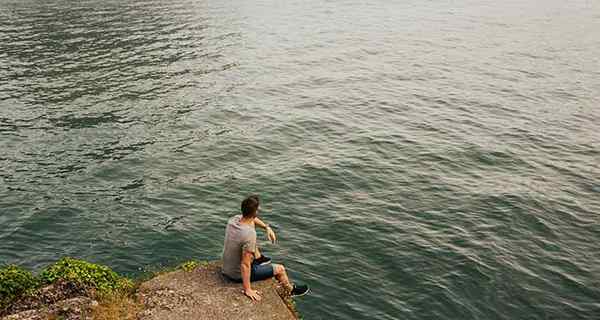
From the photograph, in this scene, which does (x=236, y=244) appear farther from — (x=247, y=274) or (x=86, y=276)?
(x=86, y=276)

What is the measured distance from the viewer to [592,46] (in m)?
60.0

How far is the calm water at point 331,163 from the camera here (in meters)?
18.9

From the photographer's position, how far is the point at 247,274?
14031 millimetres

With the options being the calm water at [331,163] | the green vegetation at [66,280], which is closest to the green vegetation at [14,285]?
the green vegetation at [66,280]

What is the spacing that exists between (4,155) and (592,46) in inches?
2447

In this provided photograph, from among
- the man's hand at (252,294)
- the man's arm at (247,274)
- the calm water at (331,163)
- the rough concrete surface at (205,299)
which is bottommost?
the calm water at (331,163)

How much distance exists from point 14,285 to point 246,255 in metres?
7.02

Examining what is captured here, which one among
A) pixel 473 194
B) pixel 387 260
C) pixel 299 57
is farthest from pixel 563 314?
pixel 299 57

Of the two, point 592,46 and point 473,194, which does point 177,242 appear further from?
point 592,46

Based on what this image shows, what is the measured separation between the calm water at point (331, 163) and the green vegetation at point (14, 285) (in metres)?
3.48

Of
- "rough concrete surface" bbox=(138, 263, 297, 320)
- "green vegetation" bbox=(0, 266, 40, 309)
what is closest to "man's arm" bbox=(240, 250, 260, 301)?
"rough concrete surface" bbox=(138, 263, 297, 320)

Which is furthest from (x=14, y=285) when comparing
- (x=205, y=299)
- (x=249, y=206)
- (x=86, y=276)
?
(x=249, y=206)

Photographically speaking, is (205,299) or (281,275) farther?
(281,275)

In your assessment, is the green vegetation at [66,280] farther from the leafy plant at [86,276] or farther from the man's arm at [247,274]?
the man's arm at [247,274]
